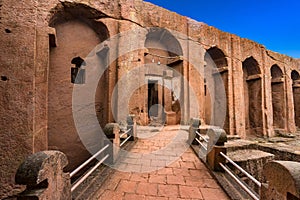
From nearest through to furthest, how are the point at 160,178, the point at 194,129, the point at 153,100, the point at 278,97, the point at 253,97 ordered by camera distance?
the point at 160,178 < the point at 194,129 < the point at 253,97 < the point at 153,100 < the point at 278,97

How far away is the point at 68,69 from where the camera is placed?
721 cm

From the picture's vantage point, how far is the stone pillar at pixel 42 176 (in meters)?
1.54

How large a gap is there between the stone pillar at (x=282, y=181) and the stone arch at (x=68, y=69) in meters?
6.77

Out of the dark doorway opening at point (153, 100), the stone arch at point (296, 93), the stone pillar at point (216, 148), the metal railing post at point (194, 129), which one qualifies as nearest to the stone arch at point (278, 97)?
the stone arch at point (296, 93)

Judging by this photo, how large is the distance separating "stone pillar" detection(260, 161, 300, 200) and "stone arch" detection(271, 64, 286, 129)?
642 inches

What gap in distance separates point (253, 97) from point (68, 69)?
13.6 meters

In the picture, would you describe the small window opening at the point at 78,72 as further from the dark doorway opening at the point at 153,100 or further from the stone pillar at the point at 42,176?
the dark doorway opening at the point at 153,100

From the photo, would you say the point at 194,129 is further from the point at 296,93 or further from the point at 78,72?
the point at 296,93

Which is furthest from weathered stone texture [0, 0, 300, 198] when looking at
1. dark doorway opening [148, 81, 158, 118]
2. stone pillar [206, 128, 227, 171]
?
stone pillar [206, 128, 227, 171]

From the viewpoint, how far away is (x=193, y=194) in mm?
2707

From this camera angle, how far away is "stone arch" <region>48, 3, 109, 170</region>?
685cm

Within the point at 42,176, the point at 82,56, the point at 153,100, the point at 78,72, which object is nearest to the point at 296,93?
the point at 153,100

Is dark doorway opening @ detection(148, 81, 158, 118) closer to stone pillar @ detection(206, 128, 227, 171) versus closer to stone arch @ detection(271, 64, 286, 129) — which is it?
stone pillar @ detection(206, 128, 227, 171)

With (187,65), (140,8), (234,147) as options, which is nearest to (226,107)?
(187,65)
